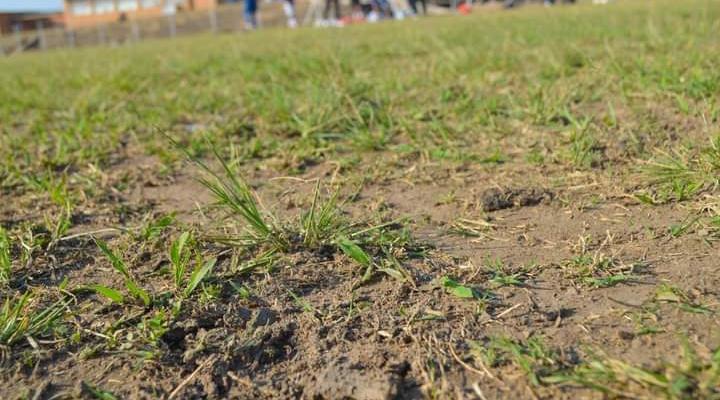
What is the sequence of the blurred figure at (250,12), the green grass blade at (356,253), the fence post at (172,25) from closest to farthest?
the green grass blade at (356,253) → the blurred figure at (250,12) → the fence post at (172,25)

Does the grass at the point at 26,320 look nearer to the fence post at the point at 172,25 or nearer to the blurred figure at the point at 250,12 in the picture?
the blurred figure at the point at 250,12

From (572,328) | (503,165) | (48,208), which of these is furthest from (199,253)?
(503,165)

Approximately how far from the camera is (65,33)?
85.6ft

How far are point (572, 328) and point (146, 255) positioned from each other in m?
1.10

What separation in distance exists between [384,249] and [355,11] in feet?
64.0

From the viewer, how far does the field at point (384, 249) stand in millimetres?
1194

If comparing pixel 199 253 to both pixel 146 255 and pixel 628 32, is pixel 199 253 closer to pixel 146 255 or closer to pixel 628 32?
pixel 146 255

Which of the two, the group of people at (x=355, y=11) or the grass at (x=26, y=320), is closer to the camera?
the grass at (x=26, y=320)

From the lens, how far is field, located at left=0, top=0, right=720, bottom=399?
119 centimetres

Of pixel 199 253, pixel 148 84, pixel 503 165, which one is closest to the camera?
pixel 199 253

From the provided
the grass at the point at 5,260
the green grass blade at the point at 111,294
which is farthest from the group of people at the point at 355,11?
the green grass blade at the point at 111,294

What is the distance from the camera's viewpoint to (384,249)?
1.61 meters

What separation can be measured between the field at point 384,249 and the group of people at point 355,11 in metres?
12.4

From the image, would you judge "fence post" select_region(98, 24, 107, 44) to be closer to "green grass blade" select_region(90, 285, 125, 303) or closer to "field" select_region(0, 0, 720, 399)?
"field" select_region(0, 0, 720, 399)
